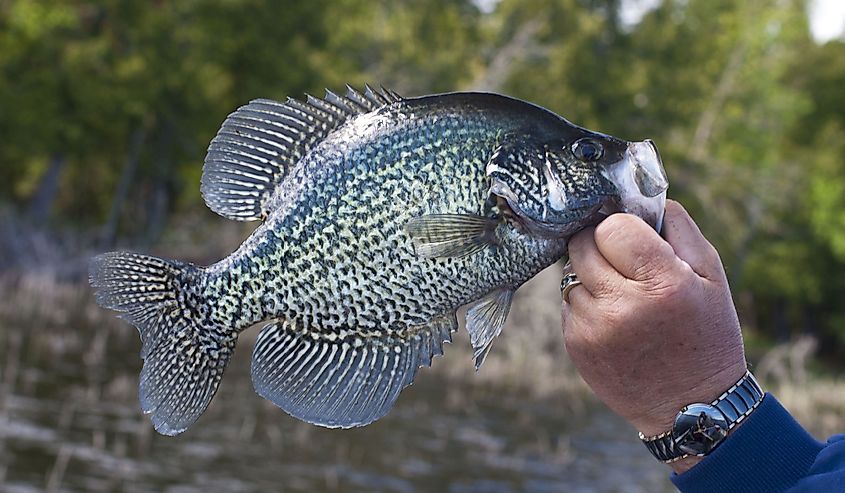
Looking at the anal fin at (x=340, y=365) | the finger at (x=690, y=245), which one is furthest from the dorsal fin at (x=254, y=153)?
the finger at (x=690, y=245)

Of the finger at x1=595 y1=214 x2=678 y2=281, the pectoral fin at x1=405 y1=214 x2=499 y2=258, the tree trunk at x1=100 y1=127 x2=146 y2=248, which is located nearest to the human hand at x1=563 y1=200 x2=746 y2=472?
the finger at x1=595 y1=214 x2=678 y2=281

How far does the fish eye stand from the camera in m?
2.21

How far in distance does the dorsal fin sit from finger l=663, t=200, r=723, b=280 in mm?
816

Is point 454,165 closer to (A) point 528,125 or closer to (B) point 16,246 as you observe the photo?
(A) point 528,125

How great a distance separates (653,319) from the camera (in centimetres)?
208

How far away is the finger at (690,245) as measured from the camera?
7.05 feet

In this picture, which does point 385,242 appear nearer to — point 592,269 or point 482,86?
point 592,269

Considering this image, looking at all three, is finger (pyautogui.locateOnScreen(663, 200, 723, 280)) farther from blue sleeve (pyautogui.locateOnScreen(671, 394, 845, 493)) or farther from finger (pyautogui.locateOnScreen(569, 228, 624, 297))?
blue sleeve (pyautogui.locateOnScreen(671, 394, 845, 493))

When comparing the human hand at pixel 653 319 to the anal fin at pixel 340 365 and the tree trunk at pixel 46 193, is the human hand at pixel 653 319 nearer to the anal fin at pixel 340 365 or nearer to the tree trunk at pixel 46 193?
the anal fin at pixel 340 365

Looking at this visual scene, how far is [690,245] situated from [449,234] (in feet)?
1.79

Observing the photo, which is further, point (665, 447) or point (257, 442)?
point (257, 442)

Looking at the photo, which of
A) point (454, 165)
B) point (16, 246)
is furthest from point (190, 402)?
point (16, 246)

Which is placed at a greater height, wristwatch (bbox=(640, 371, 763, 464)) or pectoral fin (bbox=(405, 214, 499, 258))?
→ pectoral fin (bbox=(405, 214, 499, 258))

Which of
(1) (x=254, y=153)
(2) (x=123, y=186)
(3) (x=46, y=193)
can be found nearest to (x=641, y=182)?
(1) (x=254, y=153)
